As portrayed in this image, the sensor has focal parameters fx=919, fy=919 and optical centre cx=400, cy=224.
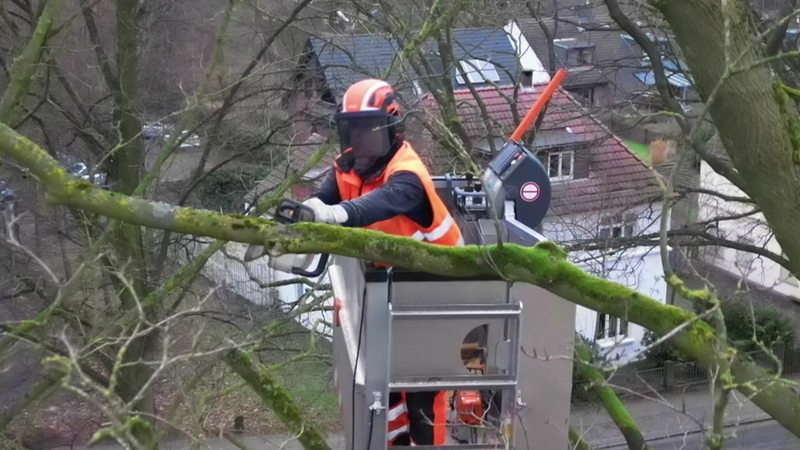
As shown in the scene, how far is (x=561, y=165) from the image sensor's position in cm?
1383

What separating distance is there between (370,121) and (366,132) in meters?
0.06

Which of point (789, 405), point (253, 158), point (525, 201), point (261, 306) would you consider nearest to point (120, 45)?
point (253, 158)

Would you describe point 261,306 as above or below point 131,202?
below

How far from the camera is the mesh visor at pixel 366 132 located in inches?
163

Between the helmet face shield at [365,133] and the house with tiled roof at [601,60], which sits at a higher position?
the house with tiled roof at [601,60]

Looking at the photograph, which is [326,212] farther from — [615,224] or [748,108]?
[615,224]

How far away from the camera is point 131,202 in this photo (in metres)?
3.36

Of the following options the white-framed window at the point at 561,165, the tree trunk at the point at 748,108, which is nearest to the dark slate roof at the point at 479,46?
the white-framed window at the point at 561,165

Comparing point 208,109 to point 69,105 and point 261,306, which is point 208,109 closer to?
point 69,105

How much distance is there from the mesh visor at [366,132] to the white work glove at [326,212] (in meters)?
0.48

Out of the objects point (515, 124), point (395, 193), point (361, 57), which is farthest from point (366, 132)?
point (361, 57)

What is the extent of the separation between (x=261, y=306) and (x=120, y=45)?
12.6 feet

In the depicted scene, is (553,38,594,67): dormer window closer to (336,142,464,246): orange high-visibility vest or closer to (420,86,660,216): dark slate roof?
(420,86,660,216): dark slate roof

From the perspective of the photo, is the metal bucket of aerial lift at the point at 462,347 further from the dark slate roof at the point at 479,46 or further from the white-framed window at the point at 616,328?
the dark slate roof at the point at 479,46
